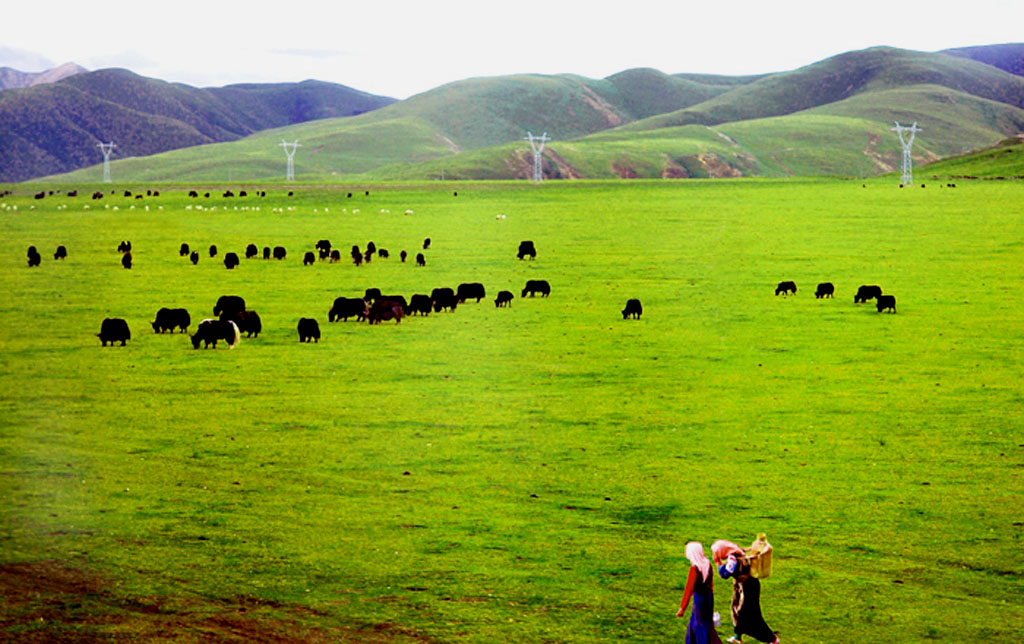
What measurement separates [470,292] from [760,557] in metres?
35.7

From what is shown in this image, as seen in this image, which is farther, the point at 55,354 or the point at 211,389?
the point at 55,354

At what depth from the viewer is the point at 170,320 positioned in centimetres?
3709

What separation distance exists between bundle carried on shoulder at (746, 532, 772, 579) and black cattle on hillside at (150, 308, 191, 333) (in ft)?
97.1

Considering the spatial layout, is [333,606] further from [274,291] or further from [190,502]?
[274,291]

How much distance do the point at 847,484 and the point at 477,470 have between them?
6.51 metres

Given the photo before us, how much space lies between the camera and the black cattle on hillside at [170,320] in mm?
37031

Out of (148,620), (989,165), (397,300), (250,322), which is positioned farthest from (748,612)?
(989,165)

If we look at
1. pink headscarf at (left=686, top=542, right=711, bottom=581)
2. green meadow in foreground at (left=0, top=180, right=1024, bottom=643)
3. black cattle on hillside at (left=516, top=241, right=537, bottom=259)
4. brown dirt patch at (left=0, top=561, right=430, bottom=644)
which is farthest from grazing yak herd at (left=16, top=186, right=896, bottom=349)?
pink headscarf at (left=686, top=542, right=711, bottom=581)

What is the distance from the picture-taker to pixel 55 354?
32.8m

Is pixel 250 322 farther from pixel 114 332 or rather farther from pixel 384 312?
pixel 384 312

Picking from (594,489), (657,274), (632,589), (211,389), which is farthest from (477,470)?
(657,274)

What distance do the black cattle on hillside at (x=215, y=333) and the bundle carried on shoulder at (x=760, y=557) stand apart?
84.3ft

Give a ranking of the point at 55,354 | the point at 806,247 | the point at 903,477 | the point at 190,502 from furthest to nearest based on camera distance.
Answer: the point at 806,247 < the point at 55,354 < the point at 903,477 < the point at 190,502

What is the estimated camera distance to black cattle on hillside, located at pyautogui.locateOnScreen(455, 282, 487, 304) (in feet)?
150
